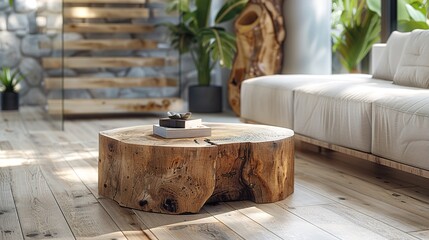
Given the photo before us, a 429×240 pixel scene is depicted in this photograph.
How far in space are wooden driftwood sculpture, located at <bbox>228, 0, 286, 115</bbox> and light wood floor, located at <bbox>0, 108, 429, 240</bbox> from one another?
200 centimetres

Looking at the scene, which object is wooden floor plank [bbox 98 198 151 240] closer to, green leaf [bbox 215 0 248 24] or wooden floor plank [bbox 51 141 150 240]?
wooden floor plank [bbox 51 141 150 240]

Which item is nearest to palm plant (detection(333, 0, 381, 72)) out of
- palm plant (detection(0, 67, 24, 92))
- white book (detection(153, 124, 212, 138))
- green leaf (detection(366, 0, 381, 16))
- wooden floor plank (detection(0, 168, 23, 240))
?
green leaf (detection(366, 0, 381, 16))

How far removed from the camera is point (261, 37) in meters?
5.94

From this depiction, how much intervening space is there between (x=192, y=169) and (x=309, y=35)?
11.0 feet

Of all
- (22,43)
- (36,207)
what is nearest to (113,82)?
(22,43)

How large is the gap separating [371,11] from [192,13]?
1.61 meters

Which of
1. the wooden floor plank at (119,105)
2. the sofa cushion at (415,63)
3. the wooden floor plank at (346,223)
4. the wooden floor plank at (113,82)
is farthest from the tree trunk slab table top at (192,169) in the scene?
the wooden floor plank at (113,82)

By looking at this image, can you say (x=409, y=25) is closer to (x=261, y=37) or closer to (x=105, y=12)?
(x=261, y=37)

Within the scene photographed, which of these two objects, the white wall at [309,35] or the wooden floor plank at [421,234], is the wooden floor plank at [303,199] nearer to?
the wooden floor plank at [421,234]

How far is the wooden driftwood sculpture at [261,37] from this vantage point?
5895 mm

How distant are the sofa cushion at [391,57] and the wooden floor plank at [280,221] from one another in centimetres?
165

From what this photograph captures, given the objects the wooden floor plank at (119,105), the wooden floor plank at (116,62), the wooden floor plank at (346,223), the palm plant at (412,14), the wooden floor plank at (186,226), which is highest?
the palm plant at (412,14)

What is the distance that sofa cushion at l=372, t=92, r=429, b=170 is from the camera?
2.96 metres

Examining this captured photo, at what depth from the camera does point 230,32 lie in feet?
22.2
